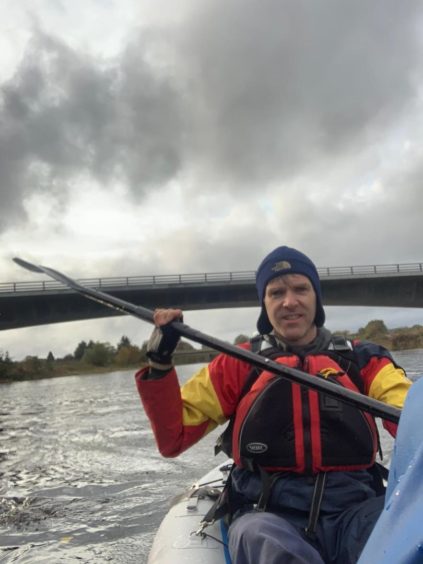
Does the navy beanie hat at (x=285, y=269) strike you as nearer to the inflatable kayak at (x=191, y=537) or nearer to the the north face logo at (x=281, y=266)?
the the north face logo at (x=281, y=266)

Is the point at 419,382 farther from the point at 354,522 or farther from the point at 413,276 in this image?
the point at 413,276

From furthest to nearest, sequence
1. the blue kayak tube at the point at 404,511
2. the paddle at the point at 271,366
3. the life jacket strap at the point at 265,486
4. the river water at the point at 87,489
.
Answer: the river water at the point at 87,489 < the life jacket strap at the point at 265,486 < the paddle at the point at 271,366 < the blue kayak tube at the point at 404,511

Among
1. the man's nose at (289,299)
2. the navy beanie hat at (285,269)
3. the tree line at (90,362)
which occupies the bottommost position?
the tree line at (90,362)

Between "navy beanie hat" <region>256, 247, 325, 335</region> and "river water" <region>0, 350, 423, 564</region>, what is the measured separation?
2.07 feet

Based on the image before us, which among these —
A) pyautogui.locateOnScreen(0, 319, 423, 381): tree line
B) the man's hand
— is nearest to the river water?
the man's hand

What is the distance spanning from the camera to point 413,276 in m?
29.5

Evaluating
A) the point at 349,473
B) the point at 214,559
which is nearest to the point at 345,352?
the point at 349,473

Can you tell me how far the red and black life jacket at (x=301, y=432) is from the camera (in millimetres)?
2137

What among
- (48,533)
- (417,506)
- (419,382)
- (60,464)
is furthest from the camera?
(60,464)

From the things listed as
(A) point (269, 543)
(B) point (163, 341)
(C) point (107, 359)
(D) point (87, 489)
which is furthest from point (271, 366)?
(C) point (107, 359)

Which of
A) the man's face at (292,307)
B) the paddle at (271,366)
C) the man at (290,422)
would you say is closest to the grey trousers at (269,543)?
the man at (290,422)

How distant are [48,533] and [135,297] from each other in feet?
80.5

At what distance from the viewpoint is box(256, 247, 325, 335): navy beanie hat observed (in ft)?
8.68

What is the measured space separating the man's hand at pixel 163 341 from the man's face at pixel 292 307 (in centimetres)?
55
